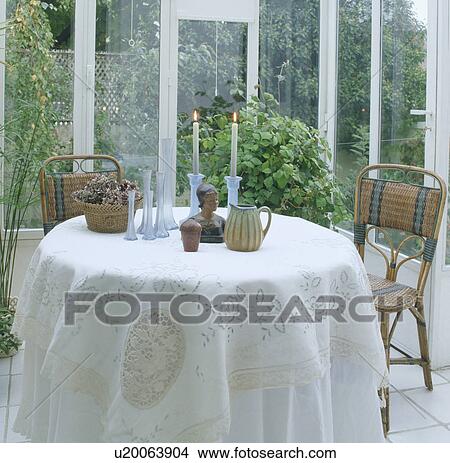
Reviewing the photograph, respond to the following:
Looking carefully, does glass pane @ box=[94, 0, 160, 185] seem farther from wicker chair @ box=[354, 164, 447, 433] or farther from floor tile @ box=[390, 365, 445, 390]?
floor tile @ box=[390, 365, 445, 390]

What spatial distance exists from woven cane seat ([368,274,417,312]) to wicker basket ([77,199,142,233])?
42.7 inches

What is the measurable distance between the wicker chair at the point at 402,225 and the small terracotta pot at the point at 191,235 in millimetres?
1008

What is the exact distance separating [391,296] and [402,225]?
0.36 metres

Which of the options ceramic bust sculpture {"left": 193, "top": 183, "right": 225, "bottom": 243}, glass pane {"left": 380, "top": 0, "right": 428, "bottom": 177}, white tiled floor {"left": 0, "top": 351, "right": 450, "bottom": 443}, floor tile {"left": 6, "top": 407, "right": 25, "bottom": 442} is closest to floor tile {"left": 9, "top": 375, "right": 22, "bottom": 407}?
white tiled floor {"left": 0, "top": 351, "right": 450, "bottom": 443}

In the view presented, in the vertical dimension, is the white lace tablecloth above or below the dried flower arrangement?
below

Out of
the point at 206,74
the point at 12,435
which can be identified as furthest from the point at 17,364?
the point at 206,74

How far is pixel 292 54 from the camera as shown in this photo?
4035 millimetres

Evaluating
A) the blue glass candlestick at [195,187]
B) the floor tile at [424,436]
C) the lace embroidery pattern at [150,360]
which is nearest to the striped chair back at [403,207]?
the floor tile at [424,436]

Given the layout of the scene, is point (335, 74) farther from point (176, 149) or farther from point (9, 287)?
point (9, 287)

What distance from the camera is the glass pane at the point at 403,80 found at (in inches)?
123

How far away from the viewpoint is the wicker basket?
2.04 m

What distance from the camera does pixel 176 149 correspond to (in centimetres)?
383
